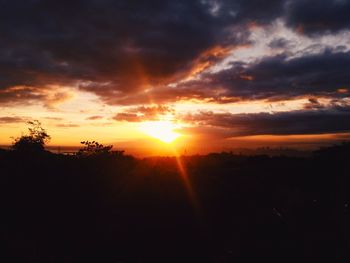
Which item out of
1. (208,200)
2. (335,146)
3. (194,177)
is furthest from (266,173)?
(335,146)

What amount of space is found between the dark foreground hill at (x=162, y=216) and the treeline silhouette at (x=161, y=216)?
0.20 ft

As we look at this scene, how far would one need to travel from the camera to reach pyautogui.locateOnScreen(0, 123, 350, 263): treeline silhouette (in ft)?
63.2

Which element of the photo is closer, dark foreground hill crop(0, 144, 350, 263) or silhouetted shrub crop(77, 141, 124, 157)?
dark foreground hill crop(0, 144, 350, 263)

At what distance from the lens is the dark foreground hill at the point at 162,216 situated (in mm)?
19234

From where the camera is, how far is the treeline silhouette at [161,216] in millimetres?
19250

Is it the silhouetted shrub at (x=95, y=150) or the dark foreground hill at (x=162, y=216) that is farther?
the silhouetted shrub at (x=95, y=150)

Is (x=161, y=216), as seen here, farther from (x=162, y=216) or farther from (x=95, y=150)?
(x=95, y=150)

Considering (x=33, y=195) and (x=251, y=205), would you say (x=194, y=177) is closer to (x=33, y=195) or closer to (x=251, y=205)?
(x=251, y=205)

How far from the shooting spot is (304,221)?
78.1 ft

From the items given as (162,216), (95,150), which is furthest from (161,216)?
(95,150)

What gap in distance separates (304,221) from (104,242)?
43.4ft

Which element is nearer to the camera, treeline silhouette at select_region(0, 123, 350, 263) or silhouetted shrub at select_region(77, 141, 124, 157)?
treeline silhouette at select_region(0, 123, 350, 263)

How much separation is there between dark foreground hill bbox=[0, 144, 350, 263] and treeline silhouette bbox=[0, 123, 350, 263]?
59mm

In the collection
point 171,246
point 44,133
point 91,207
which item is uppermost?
point 44,133
